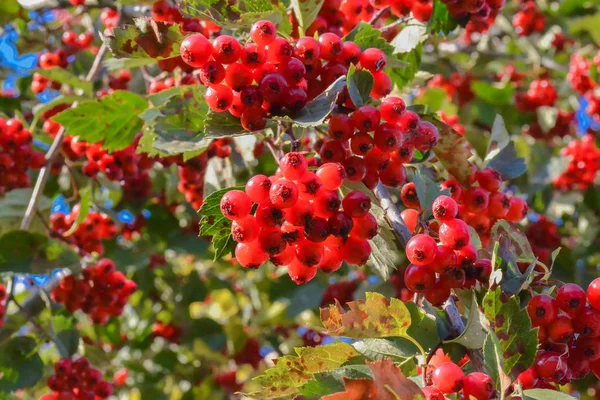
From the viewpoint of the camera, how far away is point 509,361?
1776mm

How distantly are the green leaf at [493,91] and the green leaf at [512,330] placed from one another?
5.14 m

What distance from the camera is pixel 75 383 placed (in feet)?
11.7

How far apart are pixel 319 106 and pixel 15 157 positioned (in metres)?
2.34

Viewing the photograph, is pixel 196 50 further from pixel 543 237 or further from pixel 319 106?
pixel 543 237

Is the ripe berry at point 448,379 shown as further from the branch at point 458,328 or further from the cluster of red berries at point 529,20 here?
the cluster of red berries at point 529,20

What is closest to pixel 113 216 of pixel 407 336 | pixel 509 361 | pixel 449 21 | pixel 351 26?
pixel 351 26

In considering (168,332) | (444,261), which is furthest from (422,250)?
(168,332)

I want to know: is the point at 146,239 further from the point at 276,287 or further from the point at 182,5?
the point at 182,5

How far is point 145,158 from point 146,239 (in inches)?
61.6

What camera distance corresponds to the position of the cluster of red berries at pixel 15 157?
3.69 meters

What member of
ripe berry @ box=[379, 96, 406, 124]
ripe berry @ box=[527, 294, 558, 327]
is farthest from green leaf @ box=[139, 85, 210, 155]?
ripe berry @ box=[527, 294, 558, 327]

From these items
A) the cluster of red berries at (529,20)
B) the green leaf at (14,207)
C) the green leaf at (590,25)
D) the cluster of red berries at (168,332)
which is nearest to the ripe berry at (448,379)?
the green leaf at (14,207)

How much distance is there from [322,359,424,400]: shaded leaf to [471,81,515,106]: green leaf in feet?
17.8

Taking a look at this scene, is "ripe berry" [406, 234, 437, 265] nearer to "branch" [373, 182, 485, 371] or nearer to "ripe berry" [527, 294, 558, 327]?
"branch" [373, 182, 485, 371]
